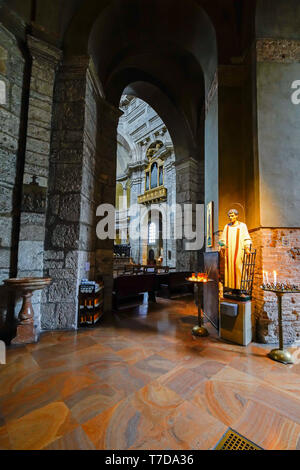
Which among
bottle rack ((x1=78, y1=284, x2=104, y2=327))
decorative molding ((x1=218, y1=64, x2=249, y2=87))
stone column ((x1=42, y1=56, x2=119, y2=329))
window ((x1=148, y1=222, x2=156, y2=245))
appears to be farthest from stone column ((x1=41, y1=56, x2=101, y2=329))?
window ((x1=148, y1=222, x2=156, y2=245))

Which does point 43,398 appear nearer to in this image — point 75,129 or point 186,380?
point 186,380

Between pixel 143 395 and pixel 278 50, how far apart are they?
542cm

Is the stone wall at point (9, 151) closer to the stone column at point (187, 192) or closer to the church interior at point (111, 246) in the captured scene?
the church interior at point (111, 246)

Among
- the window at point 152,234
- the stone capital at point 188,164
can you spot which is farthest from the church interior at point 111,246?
the window at point 152,234

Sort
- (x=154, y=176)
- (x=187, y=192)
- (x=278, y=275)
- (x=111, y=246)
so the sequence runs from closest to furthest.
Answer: (x=278, y=275) < (x=111, y=246) < (x=187, y=192) < (x=154, y=176)

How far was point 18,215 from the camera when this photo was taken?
10.9 ft

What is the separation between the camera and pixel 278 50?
3521 millimetres

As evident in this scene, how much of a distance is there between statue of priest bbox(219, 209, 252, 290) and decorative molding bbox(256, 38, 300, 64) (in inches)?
108

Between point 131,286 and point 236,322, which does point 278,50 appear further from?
point 131,286

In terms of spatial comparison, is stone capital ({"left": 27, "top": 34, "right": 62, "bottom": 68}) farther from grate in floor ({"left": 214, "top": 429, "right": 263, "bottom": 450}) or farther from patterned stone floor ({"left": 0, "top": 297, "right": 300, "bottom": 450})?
grate in floor ({"left": 214, "top": 429, "right": 263, "bottom": 450})

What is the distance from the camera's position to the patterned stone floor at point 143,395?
1.41 m

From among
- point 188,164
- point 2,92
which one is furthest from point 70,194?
point 188,164

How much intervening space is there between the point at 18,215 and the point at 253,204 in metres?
3.91
